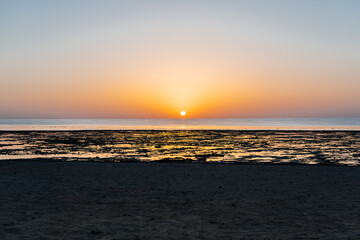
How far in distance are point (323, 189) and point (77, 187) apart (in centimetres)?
1082

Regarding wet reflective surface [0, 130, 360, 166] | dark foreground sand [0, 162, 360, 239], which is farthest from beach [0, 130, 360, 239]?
wet reflective surface [0, 130, 360, 166]

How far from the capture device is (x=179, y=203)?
1183cm

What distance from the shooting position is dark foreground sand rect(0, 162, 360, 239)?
8516 millimetres

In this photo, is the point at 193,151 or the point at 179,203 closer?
the point at 179,203

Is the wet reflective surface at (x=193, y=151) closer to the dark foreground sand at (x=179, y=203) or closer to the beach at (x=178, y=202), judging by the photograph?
the beach at (x=178, y=202)

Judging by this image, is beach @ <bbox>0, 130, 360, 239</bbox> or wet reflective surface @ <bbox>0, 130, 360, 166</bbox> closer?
beach @ <bbox>0, 130, 360, 239</bbox>

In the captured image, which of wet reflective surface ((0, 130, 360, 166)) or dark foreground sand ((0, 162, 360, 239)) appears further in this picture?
wet reflective surface ((0, 130, 360, 166))

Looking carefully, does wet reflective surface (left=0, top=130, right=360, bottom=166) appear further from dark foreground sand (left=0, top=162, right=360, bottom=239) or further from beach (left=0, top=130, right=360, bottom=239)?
dark foreground sand (left=0, top=162, right=360, bottom=239)

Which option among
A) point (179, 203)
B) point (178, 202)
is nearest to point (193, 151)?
point (178, 202)

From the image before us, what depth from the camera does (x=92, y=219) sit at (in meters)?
9.64

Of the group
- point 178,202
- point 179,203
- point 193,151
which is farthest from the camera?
point 193,151

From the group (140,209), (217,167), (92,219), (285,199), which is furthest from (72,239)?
(217,167)

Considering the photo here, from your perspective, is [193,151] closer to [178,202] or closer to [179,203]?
[178,202]

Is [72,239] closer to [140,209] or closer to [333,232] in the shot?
[140,209]
